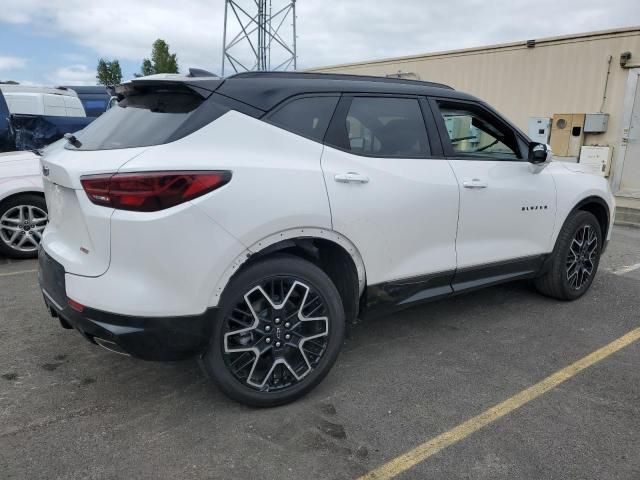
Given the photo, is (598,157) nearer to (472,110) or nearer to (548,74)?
(548,74)

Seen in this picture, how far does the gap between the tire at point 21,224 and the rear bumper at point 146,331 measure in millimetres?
3653

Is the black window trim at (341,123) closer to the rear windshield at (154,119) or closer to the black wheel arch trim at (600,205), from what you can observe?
the rear windshield at (154,119)

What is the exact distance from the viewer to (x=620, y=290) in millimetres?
4980

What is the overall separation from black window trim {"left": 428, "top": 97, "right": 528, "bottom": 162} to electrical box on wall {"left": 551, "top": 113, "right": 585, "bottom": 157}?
858cm

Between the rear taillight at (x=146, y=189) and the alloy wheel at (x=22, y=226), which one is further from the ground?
the rear taillight at (x=146, y=189)

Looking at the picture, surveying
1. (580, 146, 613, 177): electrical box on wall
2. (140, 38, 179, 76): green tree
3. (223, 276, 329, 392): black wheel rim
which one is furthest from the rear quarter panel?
(140, 38, 179, 76): green tree

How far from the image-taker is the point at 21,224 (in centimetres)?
562

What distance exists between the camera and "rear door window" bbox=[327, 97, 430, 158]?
9.77 ft

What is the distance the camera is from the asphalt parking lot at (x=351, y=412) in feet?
7.73

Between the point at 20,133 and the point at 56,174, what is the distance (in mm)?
5883

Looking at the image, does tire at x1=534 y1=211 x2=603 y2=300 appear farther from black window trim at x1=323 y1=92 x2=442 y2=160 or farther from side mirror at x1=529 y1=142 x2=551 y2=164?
black window trim at x1=323 y1=92 x2=442 y2=160

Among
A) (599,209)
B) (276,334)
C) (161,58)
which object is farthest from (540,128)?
(161,58)

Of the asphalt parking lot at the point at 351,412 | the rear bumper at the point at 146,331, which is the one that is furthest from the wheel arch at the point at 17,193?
the rear bumper at the point at 146,331

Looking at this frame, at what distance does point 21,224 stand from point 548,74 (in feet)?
36.5
